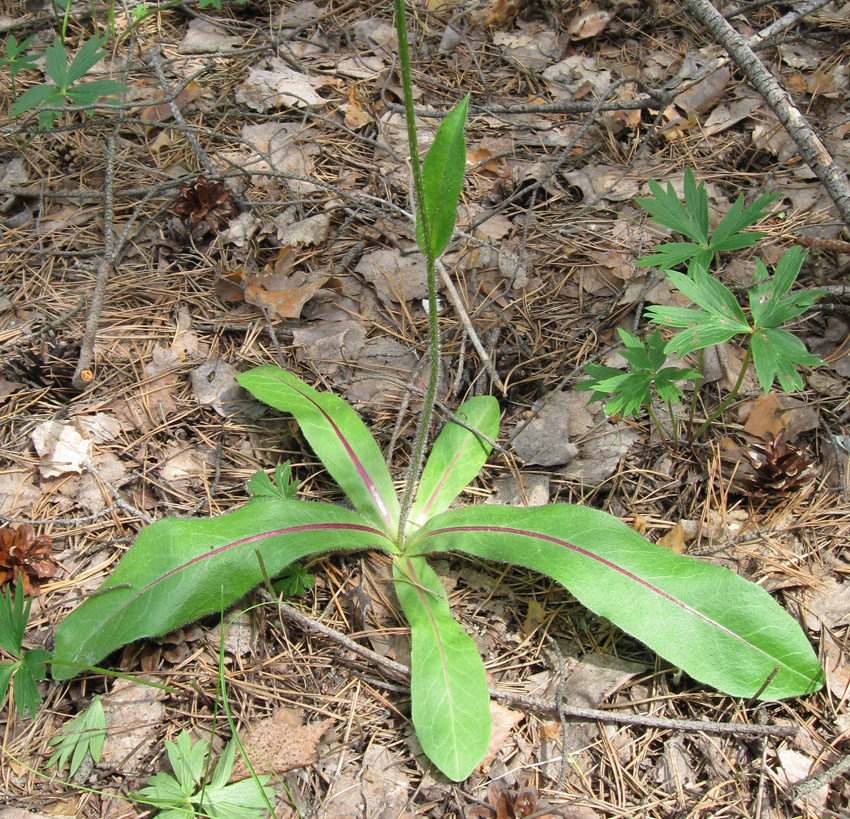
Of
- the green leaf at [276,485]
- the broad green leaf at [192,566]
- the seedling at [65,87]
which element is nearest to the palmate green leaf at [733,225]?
the broad green leaf at [192,566]

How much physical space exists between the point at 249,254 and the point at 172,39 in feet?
5.00

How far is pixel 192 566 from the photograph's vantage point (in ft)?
5.78

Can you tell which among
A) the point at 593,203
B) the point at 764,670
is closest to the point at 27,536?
the point at 764,670

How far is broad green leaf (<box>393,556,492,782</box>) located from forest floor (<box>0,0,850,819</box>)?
0.09m

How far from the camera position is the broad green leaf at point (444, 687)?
60.0 inches

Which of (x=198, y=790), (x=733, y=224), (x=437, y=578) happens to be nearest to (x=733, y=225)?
(x=733, y=224)

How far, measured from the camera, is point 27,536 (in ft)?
6.16

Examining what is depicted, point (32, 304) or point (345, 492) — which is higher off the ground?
point (32, 304)

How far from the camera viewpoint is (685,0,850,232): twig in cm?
212

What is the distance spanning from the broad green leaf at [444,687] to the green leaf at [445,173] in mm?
935

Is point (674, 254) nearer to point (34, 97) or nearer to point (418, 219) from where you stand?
point (418, 219)

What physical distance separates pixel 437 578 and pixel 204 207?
1.70 meters

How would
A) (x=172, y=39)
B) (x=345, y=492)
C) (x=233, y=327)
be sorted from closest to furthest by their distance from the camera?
(x=345, y=492) → (x=233, y=327) → (x=172, y=39)

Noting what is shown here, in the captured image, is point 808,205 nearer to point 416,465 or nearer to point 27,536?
point 416,465
